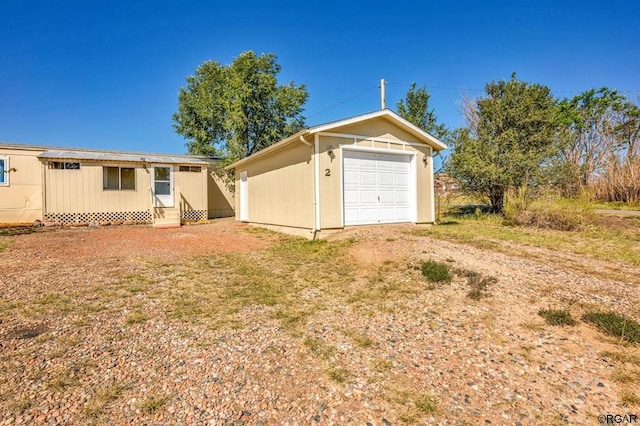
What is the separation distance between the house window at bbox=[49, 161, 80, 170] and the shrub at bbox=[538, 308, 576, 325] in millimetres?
16367

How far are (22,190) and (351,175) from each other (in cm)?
1493

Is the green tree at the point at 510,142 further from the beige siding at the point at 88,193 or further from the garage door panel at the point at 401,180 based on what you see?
the beige siding at the point at 88,193

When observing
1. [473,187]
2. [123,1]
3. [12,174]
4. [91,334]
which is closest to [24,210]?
[12,174]

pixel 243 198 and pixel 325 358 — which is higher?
pixel 243 198

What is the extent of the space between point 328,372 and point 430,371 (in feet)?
2.65

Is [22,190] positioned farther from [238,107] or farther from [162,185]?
[238,107]

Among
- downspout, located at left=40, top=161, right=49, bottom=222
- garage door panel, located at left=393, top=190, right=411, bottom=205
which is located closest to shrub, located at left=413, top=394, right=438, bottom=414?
garage door panel, located at left=393, top=190, right=411, bottom=205

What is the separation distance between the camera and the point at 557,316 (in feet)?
11.0

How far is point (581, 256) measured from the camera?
6.19 metres

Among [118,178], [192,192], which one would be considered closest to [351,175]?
[192,192]

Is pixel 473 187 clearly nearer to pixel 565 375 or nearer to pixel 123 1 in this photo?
pixel 565 375

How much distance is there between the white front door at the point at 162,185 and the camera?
14.8 metres

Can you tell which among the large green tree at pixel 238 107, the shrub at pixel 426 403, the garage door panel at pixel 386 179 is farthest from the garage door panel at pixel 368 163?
the large green tree at pixel 238 107

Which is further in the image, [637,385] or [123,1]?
[123,1]
